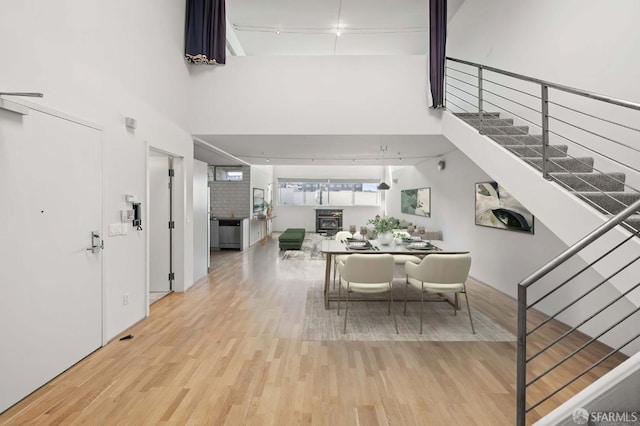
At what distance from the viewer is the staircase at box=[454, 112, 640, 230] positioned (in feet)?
7.90

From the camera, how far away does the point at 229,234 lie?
9.12 metres

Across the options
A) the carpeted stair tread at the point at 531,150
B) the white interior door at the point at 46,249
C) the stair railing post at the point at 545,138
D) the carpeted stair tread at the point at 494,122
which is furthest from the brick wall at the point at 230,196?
the stair railing post at the point at 545,138

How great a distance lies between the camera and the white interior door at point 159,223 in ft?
16.1

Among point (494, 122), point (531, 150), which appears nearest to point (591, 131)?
point (531, 150)

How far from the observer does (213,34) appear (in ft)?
16.1

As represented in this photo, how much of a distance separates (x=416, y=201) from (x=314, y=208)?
5.60 metres

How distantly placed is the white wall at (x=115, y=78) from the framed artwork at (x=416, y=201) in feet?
18.9

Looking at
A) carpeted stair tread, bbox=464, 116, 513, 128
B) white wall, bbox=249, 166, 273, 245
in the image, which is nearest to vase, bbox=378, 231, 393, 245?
carpeted stair tread, bbox=464, 116, 513, 128

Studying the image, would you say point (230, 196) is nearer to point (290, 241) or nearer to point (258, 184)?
point (258, 184)

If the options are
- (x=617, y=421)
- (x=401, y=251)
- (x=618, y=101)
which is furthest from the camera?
(x=401, y=251)

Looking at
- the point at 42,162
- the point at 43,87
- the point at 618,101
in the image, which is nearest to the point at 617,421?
the point at 618,101

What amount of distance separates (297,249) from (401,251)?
552 centimetres

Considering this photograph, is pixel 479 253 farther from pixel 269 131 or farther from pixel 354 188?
pixel 354 188

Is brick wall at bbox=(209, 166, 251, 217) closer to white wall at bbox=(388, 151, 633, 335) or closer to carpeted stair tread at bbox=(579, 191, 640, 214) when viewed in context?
white wall at bbox=(388, 151, 633, 335)
